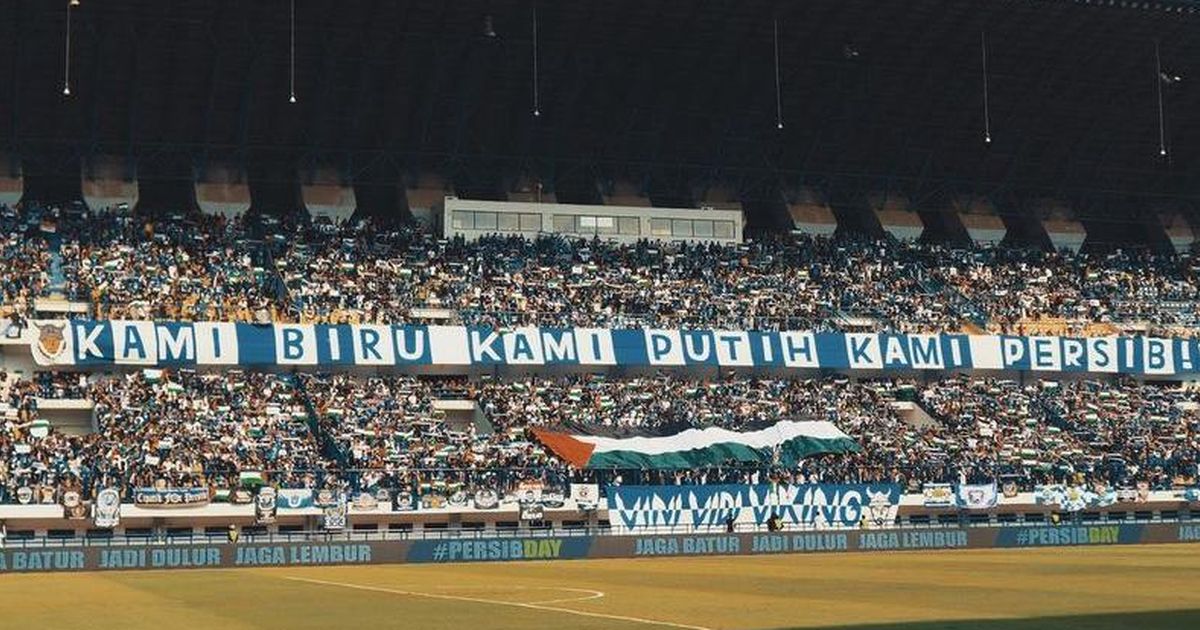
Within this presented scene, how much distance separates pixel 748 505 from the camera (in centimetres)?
6481

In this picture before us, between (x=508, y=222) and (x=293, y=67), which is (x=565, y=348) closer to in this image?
(x=508, y=222)

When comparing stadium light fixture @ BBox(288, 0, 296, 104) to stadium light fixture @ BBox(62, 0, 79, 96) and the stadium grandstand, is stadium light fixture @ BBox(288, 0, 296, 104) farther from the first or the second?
stadium light fixture @ BBox(62, 0, 79, 96)

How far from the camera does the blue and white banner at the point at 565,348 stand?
67.6m

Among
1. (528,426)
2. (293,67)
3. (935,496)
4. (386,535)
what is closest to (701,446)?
(528,426)

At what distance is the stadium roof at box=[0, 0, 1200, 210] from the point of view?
74.9m

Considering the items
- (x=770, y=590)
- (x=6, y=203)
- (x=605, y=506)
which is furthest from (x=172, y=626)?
(x=6, y=203)

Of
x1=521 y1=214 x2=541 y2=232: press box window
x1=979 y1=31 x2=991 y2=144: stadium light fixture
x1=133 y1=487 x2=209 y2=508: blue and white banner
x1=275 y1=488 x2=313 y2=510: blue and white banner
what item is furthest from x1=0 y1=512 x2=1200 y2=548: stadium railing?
x1=979 y1=31 x2=991 y2=144: stadium light fixture

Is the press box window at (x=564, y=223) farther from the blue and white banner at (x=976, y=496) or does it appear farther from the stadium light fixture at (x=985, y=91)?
the blue and white banner at (x=976, y=496)

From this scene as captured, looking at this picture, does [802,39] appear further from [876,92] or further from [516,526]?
A: [516,526]

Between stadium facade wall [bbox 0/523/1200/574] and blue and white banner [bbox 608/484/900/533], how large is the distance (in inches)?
248

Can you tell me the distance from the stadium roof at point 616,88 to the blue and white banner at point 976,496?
2205 cm

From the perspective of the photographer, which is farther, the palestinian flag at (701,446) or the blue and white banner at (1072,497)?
the blue and white banner at (1072,497)

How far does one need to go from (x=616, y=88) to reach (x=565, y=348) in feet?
47.0

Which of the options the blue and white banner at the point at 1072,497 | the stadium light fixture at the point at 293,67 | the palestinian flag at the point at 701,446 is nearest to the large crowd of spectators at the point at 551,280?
the stadium light fixture at the point at 293,67
